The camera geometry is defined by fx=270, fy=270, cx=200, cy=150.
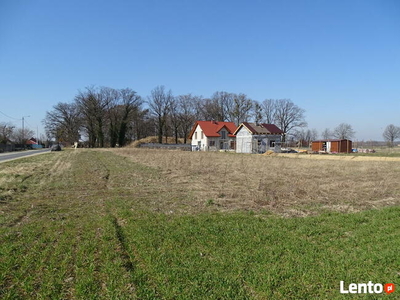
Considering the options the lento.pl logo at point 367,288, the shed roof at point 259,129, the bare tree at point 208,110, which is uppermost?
the bare tree at point 208,110

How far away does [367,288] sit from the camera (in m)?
3.65

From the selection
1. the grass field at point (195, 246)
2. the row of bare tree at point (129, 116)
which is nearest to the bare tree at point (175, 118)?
the row of bare tree at point (129, 116)

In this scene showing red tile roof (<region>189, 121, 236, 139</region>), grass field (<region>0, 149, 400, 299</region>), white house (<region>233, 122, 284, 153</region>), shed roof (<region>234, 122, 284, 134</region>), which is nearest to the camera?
grass field (<region>0, 149, 400, 299</region>)

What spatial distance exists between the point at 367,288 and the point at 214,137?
60.3 meters

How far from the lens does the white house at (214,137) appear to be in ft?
208

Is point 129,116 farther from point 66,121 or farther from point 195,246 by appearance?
point 195,246

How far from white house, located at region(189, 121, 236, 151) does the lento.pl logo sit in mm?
58976

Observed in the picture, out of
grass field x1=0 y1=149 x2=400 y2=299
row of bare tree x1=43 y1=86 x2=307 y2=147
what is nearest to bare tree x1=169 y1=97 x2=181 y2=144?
row of bare tree x1=43 y1=86 x2=307 y2=147

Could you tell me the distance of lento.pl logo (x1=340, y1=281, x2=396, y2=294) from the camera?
11.7 feet

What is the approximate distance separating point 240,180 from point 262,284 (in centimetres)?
995

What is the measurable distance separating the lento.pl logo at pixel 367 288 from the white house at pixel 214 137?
58976mm

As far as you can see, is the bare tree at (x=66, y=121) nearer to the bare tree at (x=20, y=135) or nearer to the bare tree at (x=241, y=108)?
the bare tree at (x=20, y=135)

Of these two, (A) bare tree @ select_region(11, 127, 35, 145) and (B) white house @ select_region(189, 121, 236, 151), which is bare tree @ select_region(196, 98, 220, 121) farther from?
(A) bare tree @ select_region(11, 127, 35, 145)

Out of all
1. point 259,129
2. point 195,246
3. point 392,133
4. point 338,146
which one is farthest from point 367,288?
point 392,133
